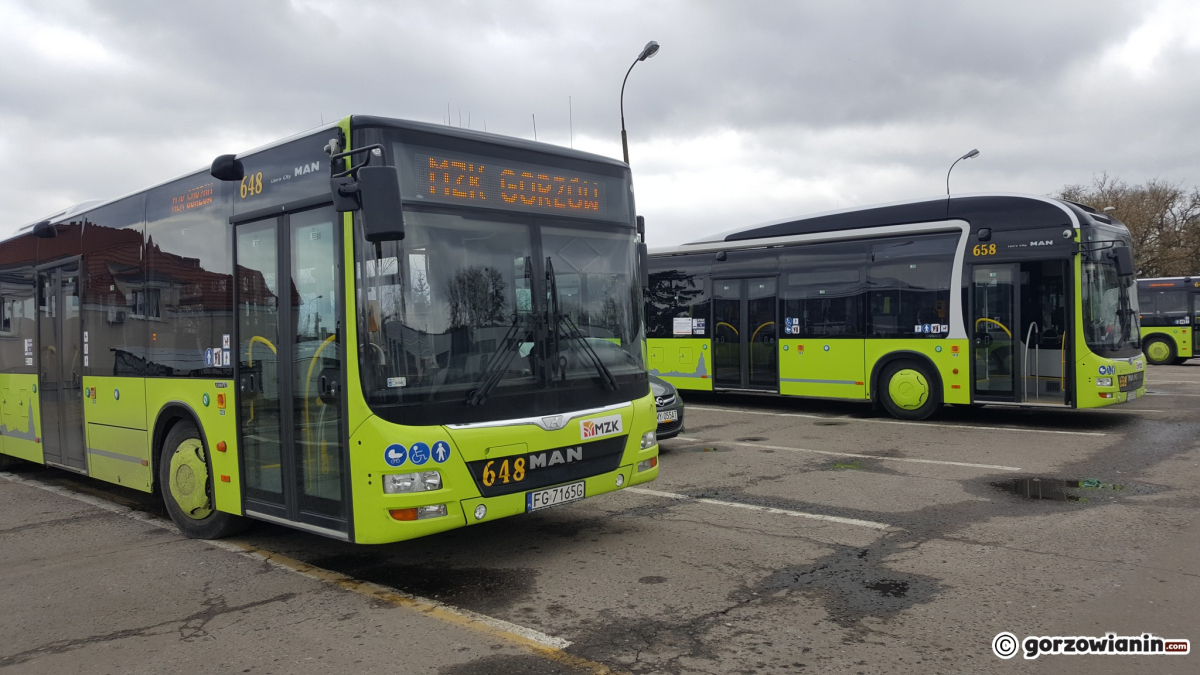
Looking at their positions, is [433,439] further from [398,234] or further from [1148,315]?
[1148,315]

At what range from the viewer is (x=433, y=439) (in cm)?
530

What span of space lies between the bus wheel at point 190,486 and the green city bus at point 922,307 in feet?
34.5

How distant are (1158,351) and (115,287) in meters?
29.3

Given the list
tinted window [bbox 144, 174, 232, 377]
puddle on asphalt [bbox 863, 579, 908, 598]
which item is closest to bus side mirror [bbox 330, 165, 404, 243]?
tinted window [bbox 144, 174, 232, 377]

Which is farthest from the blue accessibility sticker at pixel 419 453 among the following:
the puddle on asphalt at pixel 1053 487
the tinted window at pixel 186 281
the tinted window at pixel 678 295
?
the tinted window at pixel 678 295

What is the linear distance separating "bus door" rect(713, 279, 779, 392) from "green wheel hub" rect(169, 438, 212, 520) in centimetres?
1084

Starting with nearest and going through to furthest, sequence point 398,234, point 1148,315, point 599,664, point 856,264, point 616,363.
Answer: point 599,664 < point 398,234 < point 616,363 < point 856,264 < point 1148,315


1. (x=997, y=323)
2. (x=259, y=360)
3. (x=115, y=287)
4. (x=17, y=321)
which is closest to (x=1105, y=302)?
(x=997, y=323)

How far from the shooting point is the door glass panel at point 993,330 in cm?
1273

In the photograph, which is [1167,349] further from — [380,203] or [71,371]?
[71,371]

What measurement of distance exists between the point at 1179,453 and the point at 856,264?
5686mm

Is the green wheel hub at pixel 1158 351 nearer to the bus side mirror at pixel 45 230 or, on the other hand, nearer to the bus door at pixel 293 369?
the bus door at pixel 293 369

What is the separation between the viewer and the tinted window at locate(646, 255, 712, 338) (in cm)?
1689

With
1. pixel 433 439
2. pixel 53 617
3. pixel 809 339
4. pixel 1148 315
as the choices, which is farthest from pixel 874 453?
pixel 1148 315
